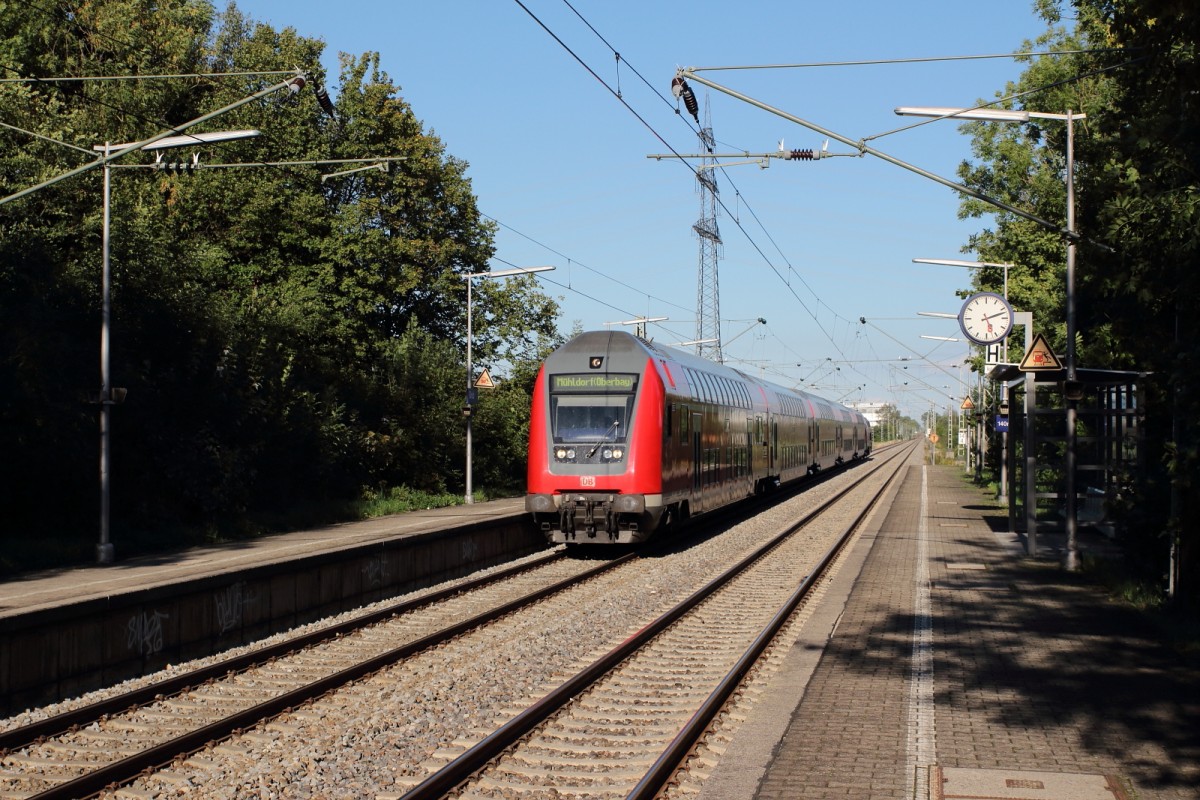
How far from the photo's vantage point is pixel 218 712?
30.5 feet

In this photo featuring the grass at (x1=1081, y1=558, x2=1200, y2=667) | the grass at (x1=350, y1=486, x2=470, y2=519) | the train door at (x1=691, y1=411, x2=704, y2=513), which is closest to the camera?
the grass at (x1=1081, y1=558, x2=1200, y2=667)

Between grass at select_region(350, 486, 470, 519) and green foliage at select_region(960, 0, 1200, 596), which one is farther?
grass at select_region(350, 486, 470, 519)

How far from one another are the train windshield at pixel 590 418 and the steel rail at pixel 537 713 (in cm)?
407

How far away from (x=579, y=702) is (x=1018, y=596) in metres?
7.72

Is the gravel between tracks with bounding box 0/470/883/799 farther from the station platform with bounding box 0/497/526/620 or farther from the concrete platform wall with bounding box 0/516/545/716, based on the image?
the station platform with bounding box 0/497/526/620

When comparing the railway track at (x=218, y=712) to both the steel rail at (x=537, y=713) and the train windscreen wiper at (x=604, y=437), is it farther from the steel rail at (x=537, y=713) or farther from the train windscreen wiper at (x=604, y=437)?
the train windscreen wiper at (x=604, y=437)

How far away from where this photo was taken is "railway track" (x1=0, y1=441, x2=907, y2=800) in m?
7.56

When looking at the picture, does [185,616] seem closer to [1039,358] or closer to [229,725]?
[229,725]

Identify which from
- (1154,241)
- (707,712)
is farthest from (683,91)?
(707,712)

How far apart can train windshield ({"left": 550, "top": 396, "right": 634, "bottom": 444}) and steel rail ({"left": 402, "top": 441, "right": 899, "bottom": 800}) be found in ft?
13.4

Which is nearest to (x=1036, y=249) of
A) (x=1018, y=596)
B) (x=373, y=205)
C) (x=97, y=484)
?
(x=373, y=205)

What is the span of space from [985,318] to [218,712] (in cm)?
1517

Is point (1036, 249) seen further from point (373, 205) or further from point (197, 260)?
point (197, 260)

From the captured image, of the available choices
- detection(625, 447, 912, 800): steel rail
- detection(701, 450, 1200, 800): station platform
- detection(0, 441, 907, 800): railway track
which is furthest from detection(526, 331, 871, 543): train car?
detection(0, 441, 907, 800): railway track
